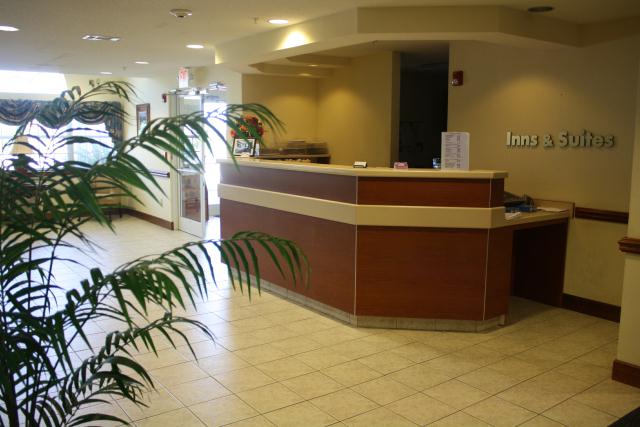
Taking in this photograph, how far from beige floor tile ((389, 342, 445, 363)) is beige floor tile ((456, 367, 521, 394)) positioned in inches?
13.5

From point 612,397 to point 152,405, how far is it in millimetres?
2659

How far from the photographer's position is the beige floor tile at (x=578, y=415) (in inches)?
120

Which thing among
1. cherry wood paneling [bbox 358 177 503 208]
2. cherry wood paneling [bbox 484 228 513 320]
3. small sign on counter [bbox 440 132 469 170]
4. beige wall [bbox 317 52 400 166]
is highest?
beige wall [bbox 317 52 400 166]

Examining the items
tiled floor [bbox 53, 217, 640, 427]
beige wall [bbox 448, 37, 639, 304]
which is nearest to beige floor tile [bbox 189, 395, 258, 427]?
tiled floor [bbox 53, 217, 640, 427]

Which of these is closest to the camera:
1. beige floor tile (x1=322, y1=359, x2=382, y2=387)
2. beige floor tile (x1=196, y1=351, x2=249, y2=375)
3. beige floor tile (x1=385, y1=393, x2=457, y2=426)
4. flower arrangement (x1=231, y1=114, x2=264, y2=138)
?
flower arrangement (x1=231, y1=114, x2=264, y2=138)

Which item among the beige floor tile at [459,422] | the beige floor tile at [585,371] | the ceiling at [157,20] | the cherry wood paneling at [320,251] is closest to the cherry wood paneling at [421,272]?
the cherry wood paneling at [320,251]

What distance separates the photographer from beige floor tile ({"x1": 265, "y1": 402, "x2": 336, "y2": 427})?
3006 millimetres

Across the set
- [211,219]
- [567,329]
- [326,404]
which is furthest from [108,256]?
[567,329]

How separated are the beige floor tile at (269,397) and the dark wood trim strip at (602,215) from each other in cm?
309

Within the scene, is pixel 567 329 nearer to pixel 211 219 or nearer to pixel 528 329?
pixel 528 329

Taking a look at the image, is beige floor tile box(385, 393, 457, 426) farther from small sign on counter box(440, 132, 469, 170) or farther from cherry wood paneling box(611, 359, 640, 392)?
small sign on counter box(440, 132, 469, 170)

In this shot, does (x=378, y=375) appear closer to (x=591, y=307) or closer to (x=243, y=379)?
(x=243, y=379)

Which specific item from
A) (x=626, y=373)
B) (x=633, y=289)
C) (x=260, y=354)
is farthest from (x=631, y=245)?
(x=260, y=354)

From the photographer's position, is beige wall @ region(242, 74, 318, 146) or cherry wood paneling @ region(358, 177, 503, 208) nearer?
cherry wood paneling @ region(358, 177, 503, 208)
